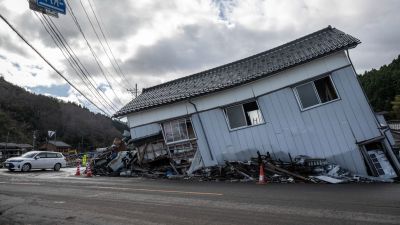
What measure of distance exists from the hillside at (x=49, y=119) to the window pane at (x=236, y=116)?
7280cm

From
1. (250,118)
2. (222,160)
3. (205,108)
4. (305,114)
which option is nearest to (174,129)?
(205,108)

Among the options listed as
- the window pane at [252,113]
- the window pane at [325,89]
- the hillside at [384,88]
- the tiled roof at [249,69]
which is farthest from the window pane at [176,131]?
the hillside at [384,88]

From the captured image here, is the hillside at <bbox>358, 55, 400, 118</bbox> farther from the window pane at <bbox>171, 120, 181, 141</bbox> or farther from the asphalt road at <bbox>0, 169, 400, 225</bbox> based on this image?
the asphalt road at <bbox>0, 169, 400, 225</bbox>


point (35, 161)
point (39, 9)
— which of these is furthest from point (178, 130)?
point (35, 161)

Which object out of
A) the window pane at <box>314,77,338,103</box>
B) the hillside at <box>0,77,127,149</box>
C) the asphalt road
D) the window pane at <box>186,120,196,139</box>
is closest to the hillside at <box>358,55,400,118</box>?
the window pane at <box>314,77,338,103</box>

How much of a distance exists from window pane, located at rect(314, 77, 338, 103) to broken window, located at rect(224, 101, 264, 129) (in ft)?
10.3

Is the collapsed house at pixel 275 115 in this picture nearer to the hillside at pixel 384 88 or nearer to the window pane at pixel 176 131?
the window pane at pixel 176 131

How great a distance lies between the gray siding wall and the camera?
1447 centimetres

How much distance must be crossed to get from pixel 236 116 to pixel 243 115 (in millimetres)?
433

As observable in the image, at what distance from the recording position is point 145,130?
67.4 ft

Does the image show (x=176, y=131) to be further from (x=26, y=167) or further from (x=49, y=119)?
(x=49, y=119)

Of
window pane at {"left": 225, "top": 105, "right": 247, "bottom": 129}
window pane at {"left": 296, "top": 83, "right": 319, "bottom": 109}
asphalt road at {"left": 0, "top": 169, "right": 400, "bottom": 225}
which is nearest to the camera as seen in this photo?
asphalt road at {"left": 0, "top": 169, "right": 400, "bottom": 225}

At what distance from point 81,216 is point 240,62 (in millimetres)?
15704

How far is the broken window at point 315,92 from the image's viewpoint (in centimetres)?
1541
